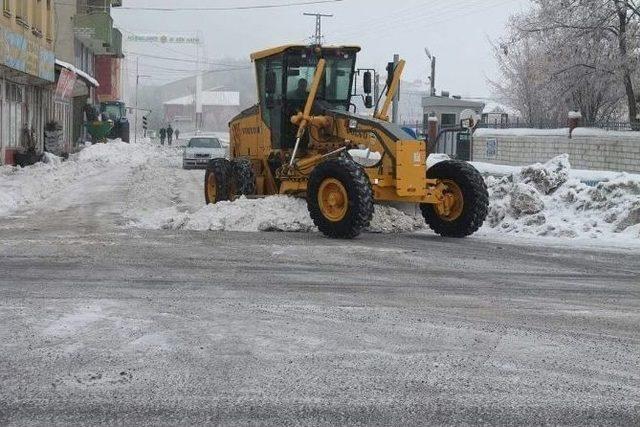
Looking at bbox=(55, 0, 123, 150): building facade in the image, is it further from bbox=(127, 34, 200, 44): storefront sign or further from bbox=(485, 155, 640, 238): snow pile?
bbox=(127, 34, 200, 44): storefront sign

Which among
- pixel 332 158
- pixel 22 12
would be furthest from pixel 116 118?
pixel 332 158

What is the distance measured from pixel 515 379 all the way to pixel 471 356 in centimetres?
58

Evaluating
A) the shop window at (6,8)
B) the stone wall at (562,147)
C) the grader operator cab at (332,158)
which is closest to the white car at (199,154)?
the shop window at (6,8)

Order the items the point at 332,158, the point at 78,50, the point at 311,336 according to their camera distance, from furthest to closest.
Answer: the point at 78,50 → the point at 332,158 → the point at 311,336

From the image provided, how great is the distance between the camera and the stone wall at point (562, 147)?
1336 inches

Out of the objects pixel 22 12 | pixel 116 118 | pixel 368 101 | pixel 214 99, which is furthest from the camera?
pixel 214 99

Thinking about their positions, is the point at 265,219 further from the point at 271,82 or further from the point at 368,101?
the point at 368,101

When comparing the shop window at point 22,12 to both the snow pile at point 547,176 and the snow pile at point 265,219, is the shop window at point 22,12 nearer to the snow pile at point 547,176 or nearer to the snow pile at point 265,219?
the snow pile at point 265,219

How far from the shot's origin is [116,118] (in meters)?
61.9

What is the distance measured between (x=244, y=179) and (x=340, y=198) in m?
2.91

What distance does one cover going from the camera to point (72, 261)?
9.99m

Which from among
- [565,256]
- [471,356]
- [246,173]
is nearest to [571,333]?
[471,356]

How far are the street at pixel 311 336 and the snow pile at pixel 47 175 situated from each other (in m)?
7.72

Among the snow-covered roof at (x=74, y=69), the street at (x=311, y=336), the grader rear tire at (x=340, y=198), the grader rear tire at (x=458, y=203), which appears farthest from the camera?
the snow-covered roof at (x=74, y=69)
